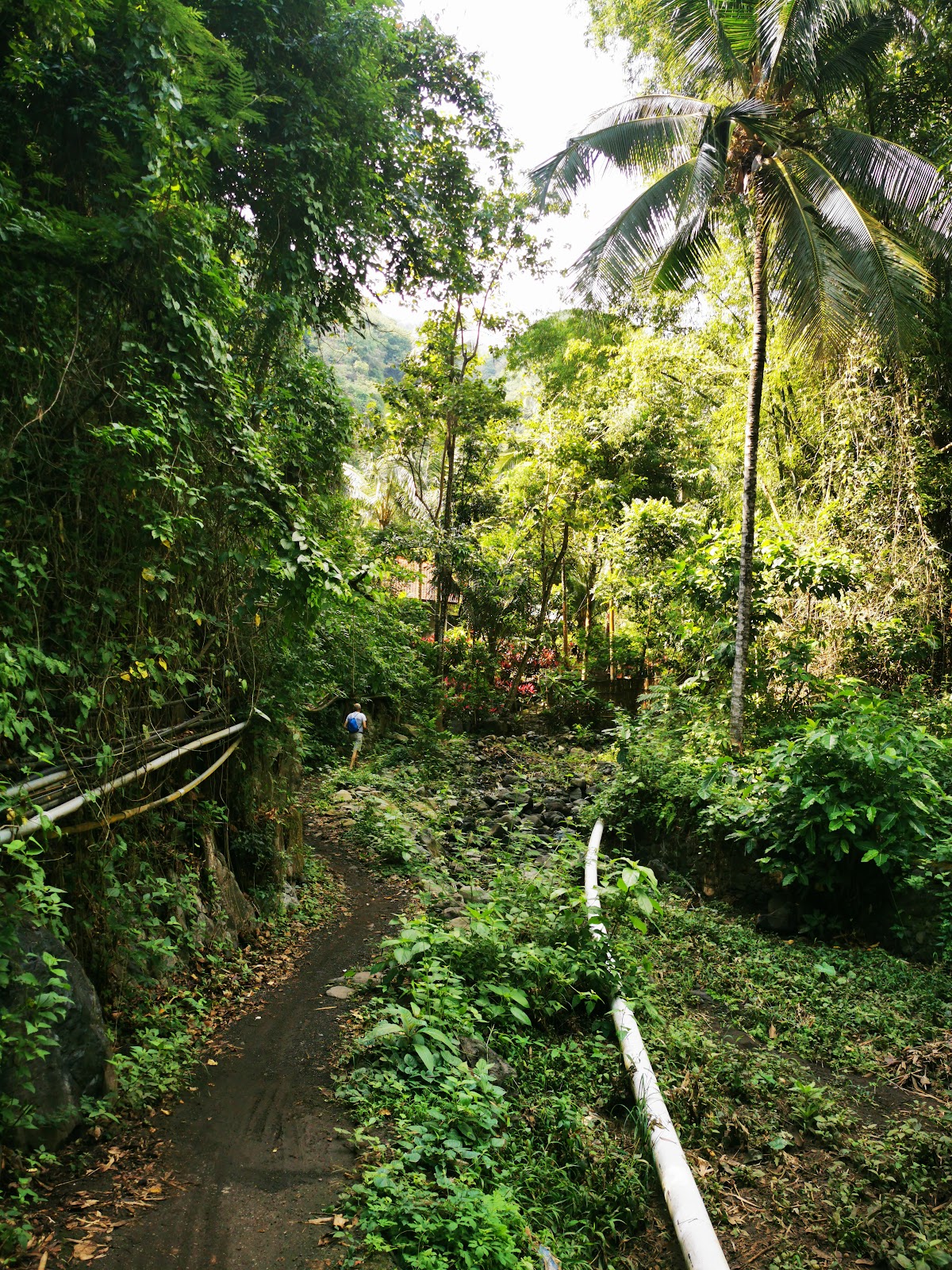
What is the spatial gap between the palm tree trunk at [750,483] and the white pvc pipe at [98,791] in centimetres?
619

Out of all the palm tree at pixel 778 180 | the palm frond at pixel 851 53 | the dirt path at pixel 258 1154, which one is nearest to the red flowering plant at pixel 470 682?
the palm tree at pixel 778 180

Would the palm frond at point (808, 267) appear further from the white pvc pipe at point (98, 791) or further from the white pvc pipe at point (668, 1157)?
the white pvc pipe at point (98, 791)

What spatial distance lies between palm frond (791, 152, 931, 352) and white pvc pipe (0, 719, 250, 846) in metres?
8.64

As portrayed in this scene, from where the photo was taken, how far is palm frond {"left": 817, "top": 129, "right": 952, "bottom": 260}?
8320mm

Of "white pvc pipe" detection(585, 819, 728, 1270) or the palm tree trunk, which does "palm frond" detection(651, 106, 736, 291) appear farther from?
"white pvc pipe" detection(585, 819, 728, 1270)

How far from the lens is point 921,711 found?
7984 millimetres

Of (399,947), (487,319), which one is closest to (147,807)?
(399,947)

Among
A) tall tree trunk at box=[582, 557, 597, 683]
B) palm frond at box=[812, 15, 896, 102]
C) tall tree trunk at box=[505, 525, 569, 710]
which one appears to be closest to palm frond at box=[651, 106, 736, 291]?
palm frond at box=[812, 15, 896, 102]

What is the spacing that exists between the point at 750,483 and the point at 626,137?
4917 mm

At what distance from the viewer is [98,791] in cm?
357

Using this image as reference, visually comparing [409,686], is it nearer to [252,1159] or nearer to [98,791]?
[98,791]

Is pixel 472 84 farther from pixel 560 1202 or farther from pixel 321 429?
pixel 560 1202

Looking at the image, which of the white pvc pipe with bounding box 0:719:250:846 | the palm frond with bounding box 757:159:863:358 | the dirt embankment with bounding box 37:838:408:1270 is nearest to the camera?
the dirt embankment with bounding box 37:838:408:1270

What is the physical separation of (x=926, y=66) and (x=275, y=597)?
1160cm
